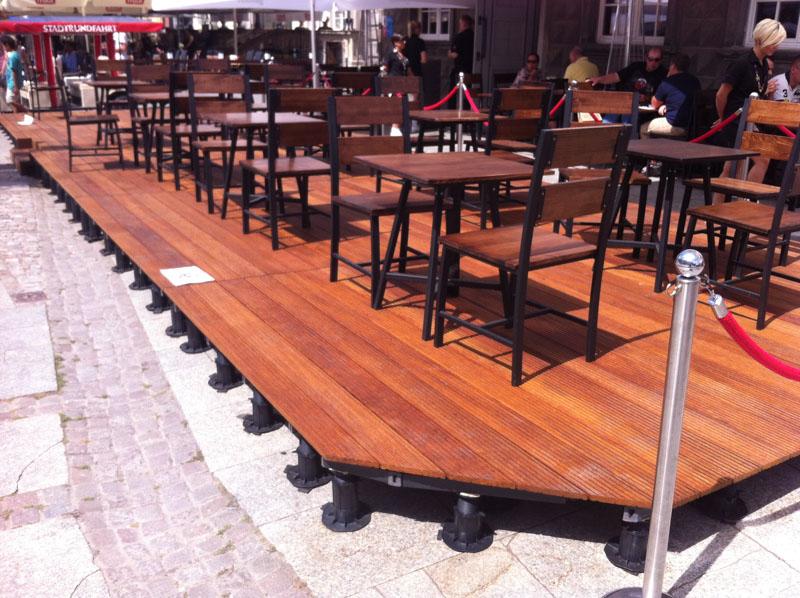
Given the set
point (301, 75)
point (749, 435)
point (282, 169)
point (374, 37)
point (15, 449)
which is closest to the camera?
point (749, 435)

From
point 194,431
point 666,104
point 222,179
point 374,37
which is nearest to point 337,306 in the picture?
point 194,431

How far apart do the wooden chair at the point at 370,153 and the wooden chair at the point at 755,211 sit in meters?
1.53

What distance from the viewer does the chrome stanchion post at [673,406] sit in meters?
1.91

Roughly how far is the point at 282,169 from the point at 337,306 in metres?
1.49

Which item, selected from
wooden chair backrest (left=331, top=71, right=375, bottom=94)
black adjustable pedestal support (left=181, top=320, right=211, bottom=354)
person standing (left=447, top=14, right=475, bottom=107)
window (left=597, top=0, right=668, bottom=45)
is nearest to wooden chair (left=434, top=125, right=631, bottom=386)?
black adjustable pedestal support (left=181, top=320, right=211, bottom=354)

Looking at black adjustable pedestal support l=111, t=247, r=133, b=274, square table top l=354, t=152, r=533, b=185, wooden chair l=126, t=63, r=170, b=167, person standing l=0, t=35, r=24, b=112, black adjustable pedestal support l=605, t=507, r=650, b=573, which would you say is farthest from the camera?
person standing l=0, t=35, r=24, b=112

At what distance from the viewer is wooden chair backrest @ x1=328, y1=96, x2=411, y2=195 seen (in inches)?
169

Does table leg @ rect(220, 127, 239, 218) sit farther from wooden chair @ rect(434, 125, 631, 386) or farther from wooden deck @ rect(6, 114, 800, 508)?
wooden chair @ rect(434, 125, 631, 386)

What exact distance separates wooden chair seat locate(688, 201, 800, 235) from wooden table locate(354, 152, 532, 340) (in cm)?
103

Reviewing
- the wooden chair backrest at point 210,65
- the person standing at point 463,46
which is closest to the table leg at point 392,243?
the wooden chair backrest at point 210,65

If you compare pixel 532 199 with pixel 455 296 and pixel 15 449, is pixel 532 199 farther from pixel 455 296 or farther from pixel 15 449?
pixel 15 449

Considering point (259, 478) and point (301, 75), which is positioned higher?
point (301, 75)

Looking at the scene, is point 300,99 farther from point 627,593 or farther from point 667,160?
point 627,593

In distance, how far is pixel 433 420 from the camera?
2.86 m
